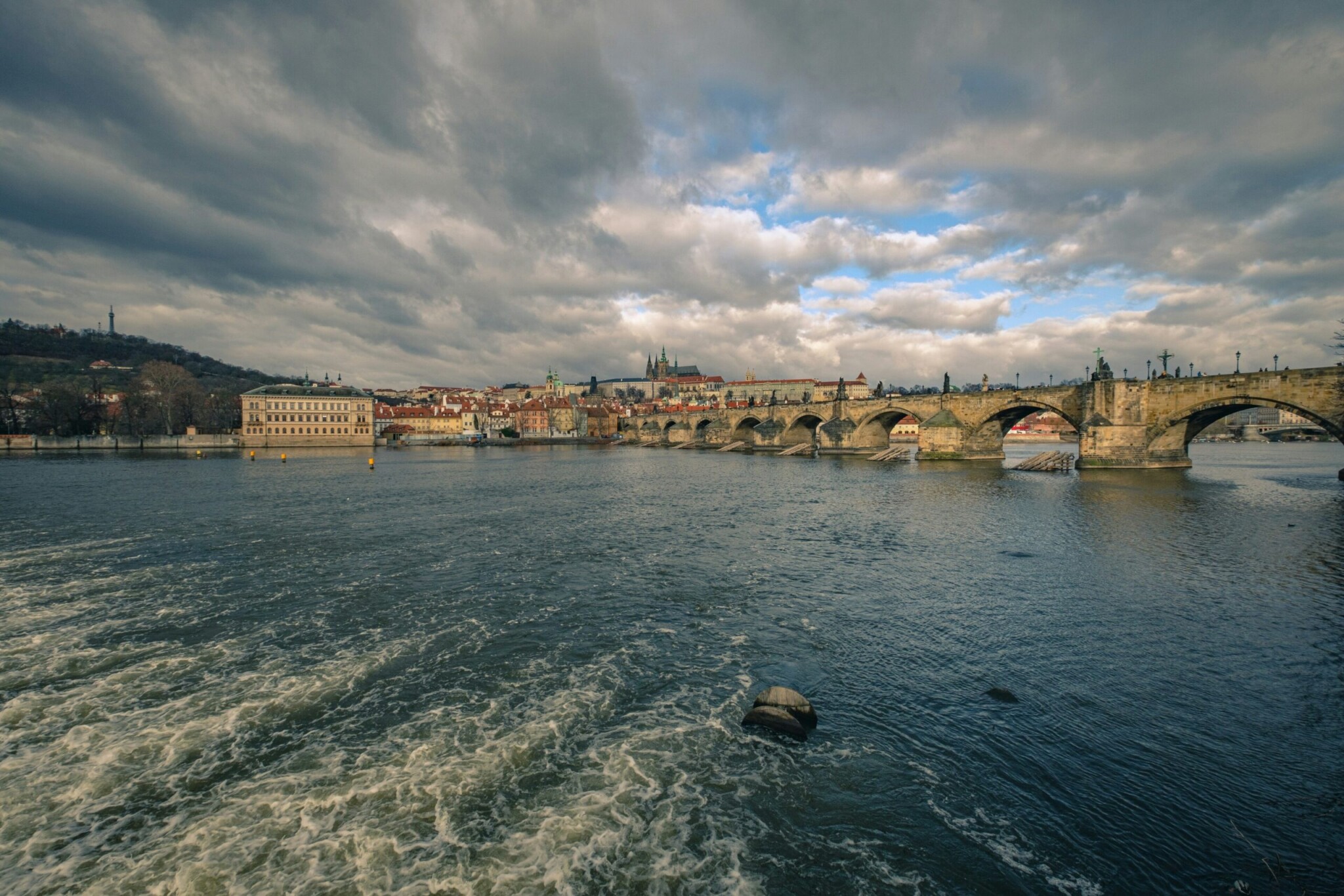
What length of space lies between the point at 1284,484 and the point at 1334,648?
120ft

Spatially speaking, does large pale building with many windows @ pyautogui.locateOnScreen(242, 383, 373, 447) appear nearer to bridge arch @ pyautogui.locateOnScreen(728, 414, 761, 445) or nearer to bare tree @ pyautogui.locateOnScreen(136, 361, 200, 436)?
bare tree @ pyautogui.locateOnScreen(136, 361, 200, 436)

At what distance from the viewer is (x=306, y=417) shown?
10250cm

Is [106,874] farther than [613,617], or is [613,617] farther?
[613,617]

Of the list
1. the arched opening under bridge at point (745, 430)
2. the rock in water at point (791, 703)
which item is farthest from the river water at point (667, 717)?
the arched opening under bridge at point (745, 430)

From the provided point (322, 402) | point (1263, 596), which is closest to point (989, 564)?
point (1263, 596)

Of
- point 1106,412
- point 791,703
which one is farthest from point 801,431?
point 791,703

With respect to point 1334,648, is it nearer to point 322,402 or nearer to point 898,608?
point 898,608

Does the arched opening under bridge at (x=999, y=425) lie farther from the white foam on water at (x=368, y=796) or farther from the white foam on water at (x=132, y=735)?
the white foam on water at (x=132, y=735)

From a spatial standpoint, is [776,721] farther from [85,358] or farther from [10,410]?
[85,358]

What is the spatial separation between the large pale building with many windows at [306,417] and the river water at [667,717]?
92.4 meters

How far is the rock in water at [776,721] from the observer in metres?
7.30

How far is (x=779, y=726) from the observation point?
7359 millimetres

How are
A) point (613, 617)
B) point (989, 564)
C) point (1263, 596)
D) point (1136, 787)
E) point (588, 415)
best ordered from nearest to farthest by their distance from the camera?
point (1136, 787) < point (613, 617) < point (1263, 596) < point (989, 564) < point (588, 415)

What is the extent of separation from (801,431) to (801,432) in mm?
262
